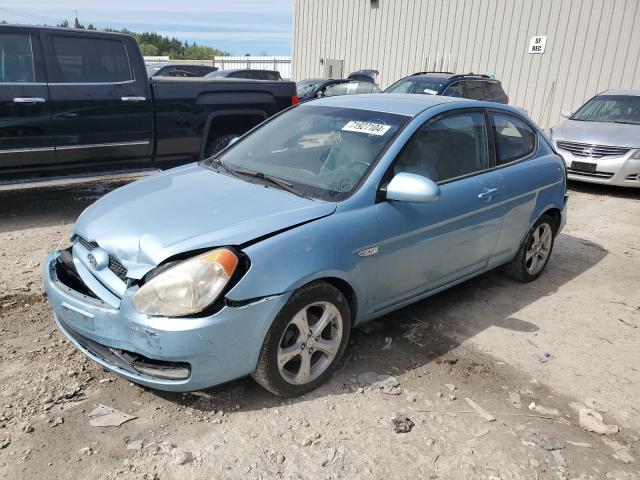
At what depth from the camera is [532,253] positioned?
4.80 m

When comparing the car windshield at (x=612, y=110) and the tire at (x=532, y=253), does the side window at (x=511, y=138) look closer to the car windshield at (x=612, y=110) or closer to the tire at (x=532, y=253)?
the tire at (x=532, y=253)

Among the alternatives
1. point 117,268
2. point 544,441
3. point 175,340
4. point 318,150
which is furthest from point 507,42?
point 175,340

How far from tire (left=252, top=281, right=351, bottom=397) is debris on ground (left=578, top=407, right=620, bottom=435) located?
139cm

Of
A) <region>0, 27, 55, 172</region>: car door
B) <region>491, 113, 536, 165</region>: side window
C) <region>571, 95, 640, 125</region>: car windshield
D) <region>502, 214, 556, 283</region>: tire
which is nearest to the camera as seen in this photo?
<region>491, 113, 536, 165</region>: side window

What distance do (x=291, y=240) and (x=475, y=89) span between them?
972 cm

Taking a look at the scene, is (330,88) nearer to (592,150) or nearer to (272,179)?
(592,150)

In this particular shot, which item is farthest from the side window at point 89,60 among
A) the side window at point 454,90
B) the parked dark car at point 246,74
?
the parked dark car at point 246,74

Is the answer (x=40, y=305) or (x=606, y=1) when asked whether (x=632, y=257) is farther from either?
(x=606, y=1)

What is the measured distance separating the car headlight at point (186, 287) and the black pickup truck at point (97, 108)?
159 inches

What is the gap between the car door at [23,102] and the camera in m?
5.53

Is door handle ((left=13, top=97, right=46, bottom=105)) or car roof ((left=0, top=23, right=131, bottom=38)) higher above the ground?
car roof ((left=0, top=23, right=131, bottom=38))

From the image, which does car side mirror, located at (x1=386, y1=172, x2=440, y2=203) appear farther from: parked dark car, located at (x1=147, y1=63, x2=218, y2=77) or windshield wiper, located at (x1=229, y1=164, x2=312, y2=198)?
parked dark car, located at (x1=147, y1=63, x2=218, y2=77)

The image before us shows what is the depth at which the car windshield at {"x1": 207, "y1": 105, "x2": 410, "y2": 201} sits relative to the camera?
3.31m

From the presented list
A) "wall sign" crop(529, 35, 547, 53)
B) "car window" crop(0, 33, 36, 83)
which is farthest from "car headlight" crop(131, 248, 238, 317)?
"wall sign" crop(529, 35, 547, 53)
